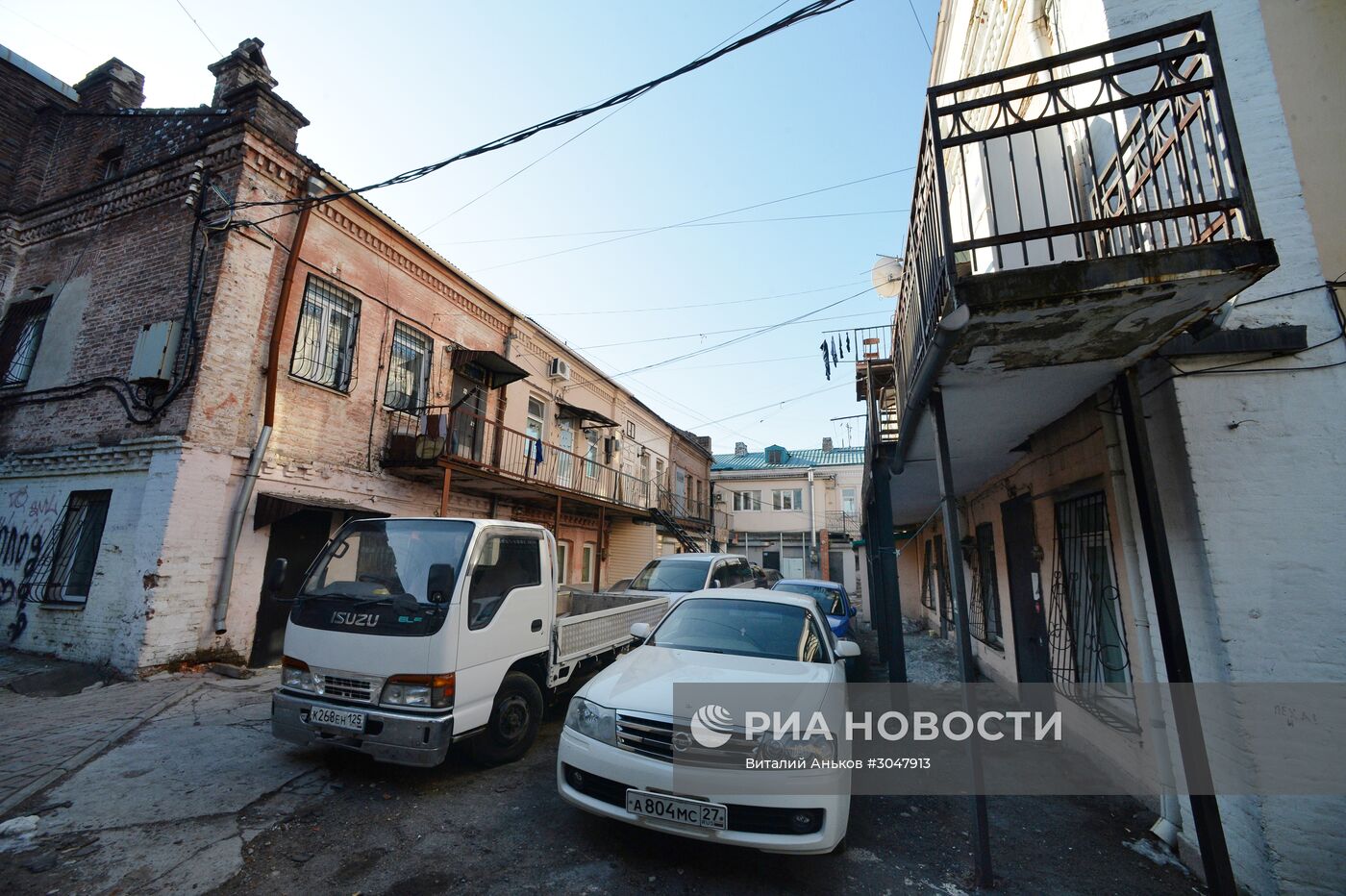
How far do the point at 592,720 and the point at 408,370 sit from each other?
31.8 feet

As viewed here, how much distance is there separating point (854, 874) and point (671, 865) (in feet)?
3.61

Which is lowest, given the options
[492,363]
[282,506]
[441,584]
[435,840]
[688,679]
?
[435,840]

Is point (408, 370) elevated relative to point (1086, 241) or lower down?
elevated

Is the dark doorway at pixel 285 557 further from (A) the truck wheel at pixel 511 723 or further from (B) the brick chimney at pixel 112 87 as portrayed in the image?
(B) the brick chimney at pixel 112 87

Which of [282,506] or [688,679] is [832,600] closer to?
[688,679]

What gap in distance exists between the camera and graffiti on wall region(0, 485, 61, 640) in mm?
8078

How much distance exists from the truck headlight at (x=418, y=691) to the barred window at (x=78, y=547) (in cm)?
708

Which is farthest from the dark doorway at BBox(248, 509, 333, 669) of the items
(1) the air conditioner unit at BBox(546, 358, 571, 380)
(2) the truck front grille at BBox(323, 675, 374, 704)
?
(1) the air conditioner unit at BBox(546, 358, 571, 380)

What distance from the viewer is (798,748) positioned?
3158 millimetres

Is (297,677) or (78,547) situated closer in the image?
(297,677)

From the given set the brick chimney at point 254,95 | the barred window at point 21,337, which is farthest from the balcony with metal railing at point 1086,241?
the barred window at point 21,337

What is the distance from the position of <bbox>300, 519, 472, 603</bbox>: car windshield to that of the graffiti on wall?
716 cm

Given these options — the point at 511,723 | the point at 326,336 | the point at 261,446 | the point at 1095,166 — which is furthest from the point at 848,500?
the point at 511,723

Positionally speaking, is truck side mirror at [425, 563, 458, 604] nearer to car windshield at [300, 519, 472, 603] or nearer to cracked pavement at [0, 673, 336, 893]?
car windshield at [300, 519, 472, 603]
